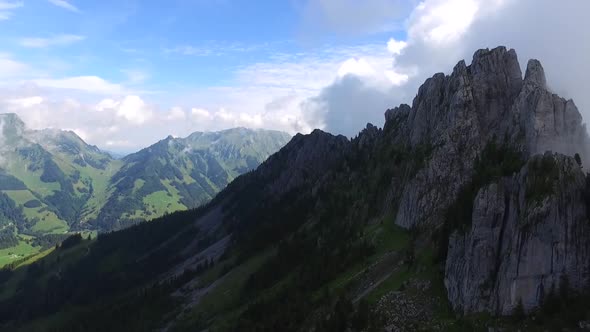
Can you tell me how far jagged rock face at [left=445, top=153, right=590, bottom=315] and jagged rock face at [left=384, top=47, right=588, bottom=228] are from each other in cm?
2298

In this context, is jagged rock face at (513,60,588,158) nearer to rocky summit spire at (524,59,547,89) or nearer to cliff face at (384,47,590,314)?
cliff face at (384,47,590,314)

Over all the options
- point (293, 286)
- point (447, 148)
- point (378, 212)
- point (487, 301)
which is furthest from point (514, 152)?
point (293, 286)

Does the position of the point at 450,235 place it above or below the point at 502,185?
below

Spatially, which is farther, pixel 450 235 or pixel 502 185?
pixel 450 235

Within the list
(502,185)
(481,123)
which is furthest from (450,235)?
(481,123)

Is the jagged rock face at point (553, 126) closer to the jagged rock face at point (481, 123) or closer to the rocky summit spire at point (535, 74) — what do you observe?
the jagged rock face at point (481, 123)

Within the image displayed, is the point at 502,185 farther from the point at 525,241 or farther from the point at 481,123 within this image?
the point at 481,123

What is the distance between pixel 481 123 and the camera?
12281 centimetres

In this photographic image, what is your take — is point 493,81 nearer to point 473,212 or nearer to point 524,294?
point 473,212

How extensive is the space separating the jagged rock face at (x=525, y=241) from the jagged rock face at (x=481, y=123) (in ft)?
75.4

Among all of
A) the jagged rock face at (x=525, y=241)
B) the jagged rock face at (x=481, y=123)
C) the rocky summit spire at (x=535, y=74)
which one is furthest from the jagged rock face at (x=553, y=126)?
the jagged rock face at (x=525, y=241)

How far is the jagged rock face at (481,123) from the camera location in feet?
333

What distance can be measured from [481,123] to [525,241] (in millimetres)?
53521

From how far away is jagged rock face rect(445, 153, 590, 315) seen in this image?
2908 inches
